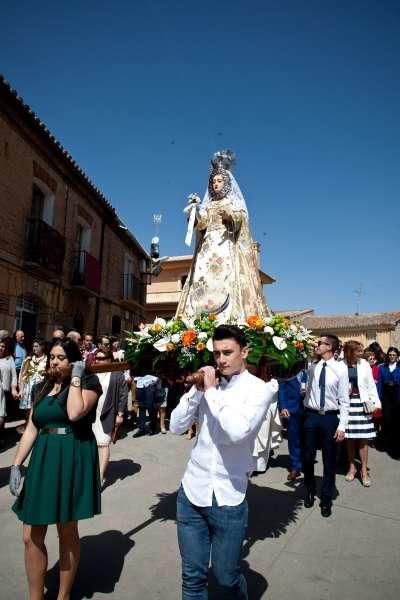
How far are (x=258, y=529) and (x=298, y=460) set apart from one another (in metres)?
1.88

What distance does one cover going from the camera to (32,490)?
250cm

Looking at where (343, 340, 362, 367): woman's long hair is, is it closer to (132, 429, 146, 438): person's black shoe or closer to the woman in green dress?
the woman in green dress

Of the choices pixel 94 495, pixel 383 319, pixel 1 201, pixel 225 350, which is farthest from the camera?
pixel 383 319

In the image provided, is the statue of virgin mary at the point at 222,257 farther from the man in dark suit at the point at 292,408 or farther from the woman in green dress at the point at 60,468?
the woman in green dress at the point at 60,468

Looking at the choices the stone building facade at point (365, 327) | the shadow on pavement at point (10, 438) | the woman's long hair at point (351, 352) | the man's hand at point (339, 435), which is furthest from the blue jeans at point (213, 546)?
the stone building facade at point (365, 327)

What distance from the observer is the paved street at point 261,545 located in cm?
286

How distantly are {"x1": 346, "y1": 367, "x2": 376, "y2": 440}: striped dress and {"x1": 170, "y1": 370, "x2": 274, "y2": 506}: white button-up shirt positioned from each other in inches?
159

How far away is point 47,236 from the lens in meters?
12.1

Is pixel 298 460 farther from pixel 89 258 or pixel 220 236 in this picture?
pixel 89 258

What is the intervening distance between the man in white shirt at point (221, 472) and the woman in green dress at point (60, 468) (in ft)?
2.52

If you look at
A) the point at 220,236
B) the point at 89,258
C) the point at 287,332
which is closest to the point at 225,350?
the point at 287,332

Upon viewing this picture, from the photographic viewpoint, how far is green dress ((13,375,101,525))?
2.47 meters

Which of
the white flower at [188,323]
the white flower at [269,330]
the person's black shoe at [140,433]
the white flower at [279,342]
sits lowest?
the person's black shoe at [140,433]

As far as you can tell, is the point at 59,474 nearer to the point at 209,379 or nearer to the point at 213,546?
the point at 213,546
